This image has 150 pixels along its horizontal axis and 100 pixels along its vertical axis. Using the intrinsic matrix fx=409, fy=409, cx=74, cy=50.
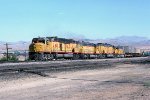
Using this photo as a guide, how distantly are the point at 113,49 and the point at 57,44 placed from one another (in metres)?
35.4

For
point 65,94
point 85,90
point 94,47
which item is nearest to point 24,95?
point 65,94

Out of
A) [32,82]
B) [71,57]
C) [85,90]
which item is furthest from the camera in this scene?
[71,57]

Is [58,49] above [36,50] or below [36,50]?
above

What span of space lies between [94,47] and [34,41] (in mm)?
25165

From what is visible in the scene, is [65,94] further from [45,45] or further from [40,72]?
[45,45]

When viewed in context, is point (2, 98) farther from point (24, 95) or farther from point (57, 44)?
point (57, 44)

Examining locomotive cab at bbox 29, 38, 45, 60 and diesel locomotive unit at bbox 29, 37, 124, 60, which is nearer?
locomotive cab at bbox 29, 38, 45, 60

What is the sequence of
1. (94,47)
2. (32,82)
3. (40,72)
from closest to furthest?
(32,82) < (40,72) < (94,47)

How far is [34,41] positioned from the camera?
181 ft

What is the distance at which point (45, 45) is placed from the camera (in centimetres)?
5450

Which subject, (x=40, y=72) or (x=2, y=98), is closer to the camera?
(x=2, y=98)

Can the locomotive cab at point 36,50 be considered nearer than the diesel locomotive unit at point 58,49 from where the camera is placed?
Yes

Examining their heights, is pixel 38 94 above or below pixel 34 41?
below

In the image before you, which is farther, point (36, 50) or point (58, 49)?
point (58, 49)
